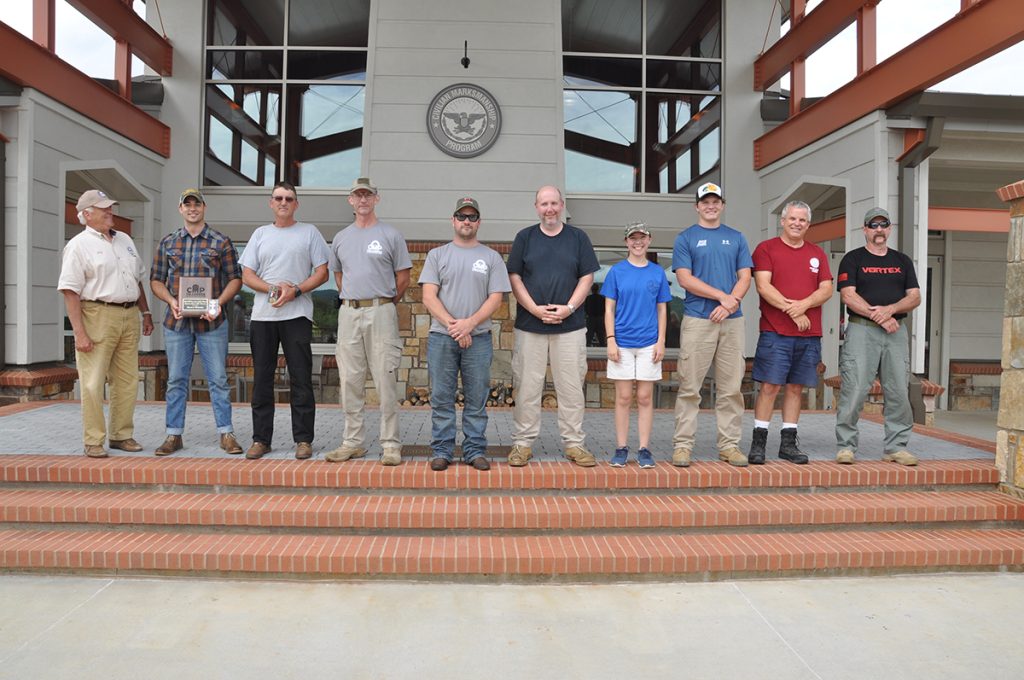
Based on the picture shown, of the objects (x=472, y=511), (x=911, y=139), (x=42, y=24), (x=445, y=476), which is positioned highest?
(x=42, y=24)

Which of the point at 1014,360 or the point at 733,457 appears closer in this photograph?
the point at 1014,360

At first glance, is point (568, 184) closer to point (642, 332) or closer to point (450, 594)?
point (642, 332)

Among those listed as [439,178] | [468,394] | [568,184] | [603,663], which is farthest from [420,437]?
[568,184]

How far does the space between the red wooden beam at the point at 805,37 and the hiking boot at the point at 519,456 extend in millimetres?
6519

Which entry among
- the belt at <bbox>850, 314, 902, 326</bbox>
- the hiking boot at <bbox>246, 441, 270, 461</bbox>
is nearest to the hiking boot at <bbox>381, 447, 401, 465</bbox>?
the hiking boot at <bbox>246, 441, 270, 461</bbox>

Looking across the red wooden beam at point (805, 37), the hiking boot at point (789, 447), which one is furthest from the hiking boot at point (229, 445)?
the red wooden beam at point (805, 37)

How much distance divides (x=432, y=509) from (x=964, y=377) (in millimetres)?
9445

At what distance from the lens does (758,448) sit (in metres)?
4.09

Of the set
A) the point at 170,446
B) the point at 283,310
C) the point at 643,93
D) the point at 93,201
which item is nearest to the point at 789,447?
the point at 283,310

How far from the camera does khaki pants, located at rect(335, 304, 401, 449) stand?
3941 millimetres

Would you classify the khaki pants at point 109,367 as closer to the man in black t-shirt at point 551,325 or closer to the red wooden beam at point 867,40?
the man in black t-shirt at point 551,325

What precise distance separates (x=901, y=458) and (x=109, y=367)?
507cm

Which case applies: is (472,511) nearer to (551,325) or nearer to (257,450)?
(551,325)

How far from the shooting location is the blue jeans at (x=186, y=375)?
4.23m
